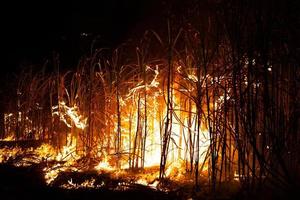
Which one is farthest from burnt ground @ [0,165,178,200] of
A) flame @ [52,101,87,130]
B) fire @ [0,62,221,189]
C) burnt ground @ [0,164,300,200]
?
flame @ [52,101,87,130]

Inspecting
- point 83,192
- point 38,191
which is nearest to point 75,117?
point 38,191

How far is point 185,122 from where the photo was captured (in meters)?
5.83

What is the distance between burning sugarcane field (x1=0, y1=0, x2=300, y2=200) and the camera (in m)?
4.57

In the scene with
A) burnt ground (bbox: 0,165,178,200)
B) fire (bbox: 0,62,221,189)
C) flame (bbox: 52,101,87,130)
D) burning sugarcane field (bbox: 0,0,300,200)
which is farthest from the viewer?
flame (bbox: 52,101,87,130)

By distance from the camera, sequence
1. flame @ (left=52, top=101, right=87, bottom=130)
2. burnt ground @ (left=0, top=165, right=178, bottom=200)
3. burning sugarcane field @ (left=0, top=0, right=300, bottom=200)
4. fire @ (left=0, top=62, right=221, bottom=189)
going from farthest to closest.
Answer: flame @ (left=52, top=101, right=87, bottom=130)
fire @ (left=0, top=62, right=221, bottom=189)
burnt ground @ (left=0, top=165, right=178, bottom=200)
burning sugarcane field @ (left=0, top=0, right=300, bottom=200)

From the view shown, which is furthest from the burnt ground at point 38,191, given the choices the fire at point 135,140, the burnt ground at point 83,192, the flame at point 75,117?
the flame at point 75,117

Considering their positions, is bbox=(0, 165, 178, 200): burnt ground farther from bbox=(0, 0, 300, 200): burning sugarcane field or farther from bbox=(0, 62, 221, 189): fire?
bbox=(0, 62, 221, 189): fire

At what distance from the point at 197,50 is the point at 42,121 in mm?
3697

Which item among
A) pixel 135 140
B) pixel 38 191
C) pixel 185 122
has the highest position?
pixel 185 122

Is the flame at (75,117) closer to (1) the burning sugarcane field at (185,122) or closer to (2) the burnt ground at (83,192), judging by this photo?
(1) the burning sugarcane field at (185,122)

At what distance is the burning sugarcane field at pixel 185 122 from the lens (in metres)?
4.57

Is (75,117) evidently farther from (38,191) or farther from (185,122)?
(185,122)

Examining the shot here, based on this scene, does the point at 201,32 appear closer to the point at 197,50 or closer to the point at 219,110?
the point at 197,50

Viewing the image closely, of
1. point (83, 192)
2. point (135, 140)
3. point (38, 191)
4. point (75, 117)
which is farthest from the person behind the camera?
point (75, 117)
